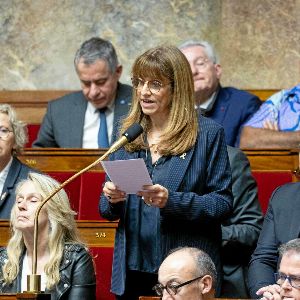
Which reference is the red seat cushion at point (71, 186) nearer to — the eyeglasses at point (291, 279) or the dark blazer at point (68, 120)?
the dark blazer at point (68, 120)

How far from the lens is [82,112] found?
4.76 metres

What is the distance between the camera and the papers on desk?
2.99 m

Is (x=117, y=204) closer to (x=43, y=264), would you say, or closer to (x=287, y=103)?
(x=43, y=264)

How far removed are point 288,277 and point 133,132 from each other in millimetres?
564

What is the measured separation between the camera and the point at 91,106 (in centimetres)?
475

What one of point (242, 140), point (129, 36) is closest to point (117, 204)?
point (242, 140)

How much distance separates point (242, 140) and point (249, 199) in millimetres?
739

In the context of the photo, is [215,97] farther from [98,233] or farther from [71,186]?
[98,233]

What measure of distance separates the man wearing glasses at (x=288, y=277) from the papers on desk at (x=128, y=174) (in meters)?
0.40

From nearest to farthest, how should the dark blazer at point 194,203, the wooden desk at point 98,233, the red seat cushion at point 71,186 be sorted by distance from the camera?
the dark blazer at point 194,203 → the wooden desk at point 98,233 → the red seat cushion at point 71,186

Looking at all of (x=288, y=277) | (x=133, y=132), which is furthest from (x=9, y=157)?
(x=288, y=277)

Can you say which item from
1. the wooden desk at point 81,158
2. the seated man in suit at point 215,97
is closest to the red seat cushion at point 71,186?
the wooden desk at point 81,158

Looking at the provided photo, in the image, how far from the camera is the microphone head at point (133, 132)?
3061 mm

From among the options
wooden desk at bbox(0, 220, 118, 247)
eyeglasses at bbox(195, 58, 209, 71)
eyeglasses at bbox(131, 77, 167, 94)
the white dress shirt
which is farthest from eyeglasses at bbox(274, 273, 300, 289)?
the white dress shirt
